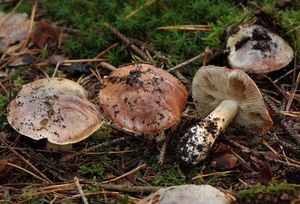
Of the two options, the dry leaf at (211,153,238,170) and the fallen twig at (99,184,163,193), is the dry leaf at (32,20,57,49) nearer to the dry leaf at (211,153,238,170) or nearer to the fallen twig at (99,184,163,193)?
the fallen twig at (99,184,163,193)

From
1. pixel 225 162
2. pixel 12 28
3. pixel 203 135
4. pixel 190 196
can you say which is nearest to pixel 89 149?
pixel 203 135

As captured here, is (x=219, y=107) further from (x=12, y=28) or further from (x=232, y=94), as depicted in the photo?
(x=12, y=28)

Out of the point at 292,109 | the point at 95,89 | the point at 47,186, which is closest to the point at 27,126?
the point at 47,186

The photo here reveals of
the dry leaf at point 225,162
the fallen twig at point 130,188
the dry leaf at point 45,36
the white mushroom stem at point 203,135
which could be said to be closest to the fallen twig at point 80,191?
the fallen twig at point 130,188

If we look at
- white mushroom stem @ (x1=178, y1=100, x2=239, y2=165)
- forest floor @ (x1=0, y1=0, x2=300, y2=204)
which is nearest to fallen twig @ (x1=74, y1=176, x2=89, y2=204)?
forest floor @ (x1=0, y1=0, x2=300, y2=204)

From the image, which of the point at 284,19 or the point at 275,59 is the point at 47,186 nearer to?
the point at 275,59

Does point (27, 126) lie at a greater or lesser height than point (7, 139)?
greater
